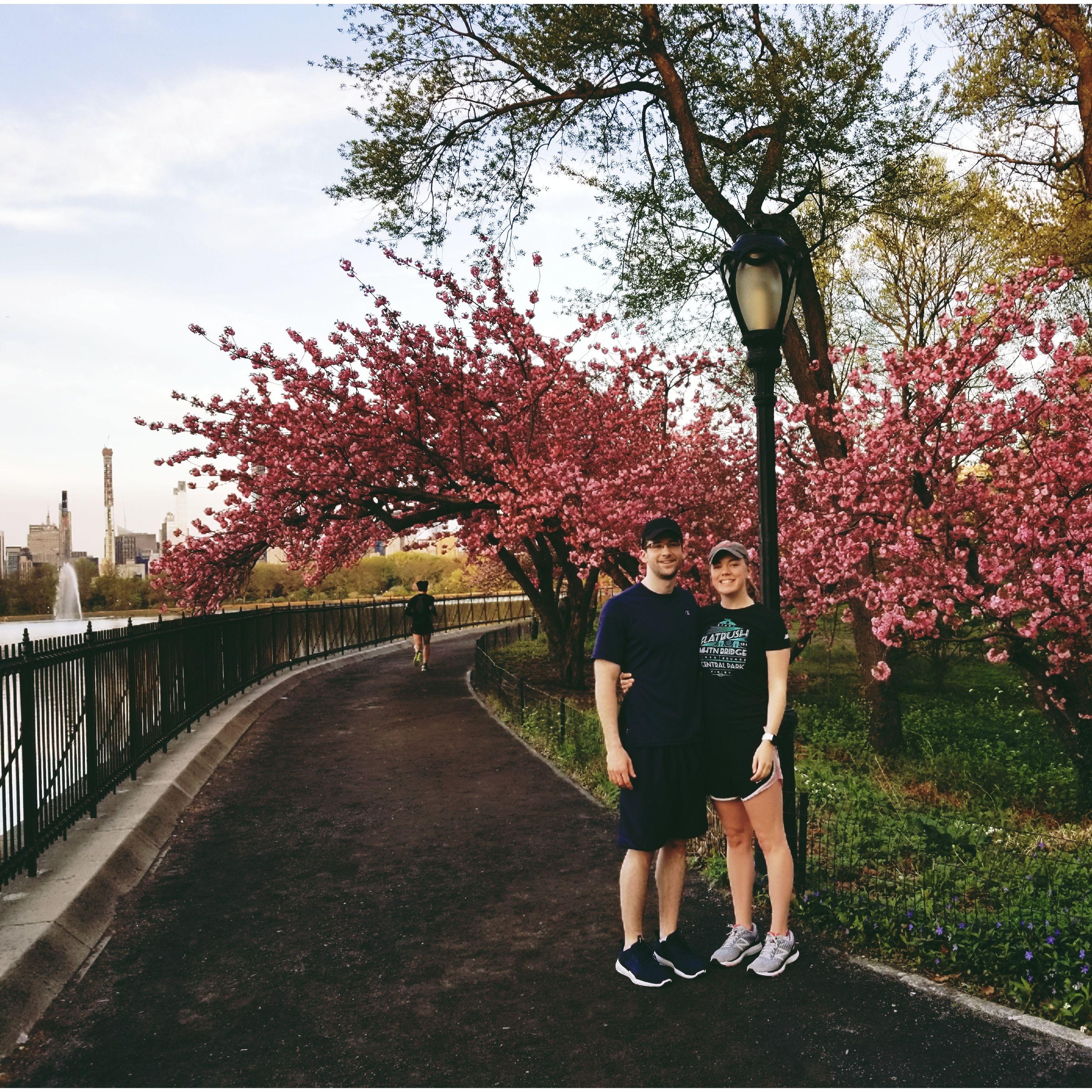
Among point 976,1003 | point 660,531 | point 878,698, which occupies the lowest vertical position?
point 976,1003

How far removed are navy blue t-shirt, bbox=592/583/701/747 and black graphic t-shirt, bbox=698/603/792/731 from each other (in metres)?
0.09

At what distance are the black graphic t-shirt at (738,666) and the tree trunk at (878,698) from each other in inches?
302

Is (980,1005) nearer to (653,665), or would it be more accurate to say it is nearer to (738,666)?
(738,666)

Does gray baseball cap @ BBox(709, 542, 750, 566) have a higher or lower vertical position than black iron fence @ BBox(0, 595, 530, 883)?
higher

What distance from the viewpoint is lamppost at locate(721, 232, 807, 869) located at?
5.77m

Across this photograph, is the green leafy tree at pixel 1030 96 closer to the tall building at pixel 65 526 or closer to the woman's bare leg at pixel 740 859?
the woman's bare leg at pixel 740 859

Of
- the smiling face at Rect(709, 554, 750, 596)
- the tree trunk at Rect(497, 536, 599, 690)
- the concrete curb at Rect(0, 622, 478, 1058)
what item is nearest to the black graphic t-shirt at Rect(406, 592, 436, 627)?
the tree trunk at Rect(497, 536, 599, 690)

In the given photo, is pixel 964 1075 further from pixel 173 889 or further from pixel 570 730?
pixel 570 730

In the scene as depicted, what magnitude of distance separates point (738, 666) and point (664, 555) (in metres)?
0.65

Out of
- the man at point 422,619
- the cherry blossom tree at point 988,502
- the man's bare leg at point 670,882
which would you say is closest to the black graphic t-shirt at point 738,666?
the man's bare leg at point 670,882

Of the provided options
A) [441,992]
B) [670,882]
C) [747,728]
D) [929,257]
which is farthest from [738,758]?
[929,257]

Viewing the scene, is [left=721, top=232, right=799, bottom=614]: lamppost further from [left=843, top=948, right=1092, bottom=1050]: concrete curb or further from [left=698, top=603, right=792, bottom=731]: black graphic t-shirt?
[left=843, top=948, right=1092, bottom=1050]: concrete curb

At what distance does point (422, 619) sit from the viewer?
19125 mm

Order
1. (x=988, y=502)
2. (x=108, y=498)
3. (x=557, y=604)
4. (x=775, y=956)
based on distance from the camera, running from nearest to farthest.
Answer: (x=775, y=956) < (x=988, y=502) < (x=557, y=604) < (x=108, y=498)
